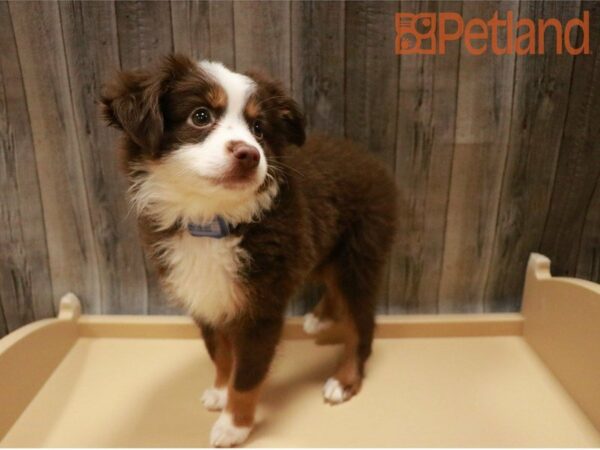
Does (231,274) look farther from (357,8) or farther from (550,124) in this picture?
(550,124)

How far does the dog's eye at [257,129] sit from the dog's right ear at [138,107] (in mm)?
245

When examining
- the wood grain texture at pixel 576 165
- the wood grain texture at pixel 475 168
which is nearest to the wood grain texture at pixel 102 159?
the wood grain texture at pixel 475 168

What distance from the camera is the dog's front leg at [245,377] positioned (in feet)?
4.73

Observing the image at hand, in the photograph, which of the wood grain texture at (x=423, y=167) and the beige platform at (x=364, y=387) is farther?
the wood grain texture at (x=423, y=167)

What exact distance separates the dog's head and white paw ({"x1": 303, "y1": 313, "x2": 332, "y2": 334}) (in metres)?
0.83

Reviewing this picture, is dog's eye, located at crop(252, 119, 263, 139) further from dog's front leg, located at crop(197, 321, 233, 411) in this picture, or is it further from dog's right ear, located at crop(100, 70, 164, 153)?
dog's front leg, located at crop(197, 321, 233, 411)

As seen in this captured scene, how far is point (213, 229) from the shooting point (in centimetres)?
138

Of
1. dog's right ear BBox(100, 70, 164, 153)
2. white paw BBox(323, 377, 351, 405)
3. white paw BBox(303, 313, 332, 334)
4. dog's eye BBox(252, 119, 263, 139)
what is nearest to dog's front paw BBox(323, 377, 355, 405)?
white paw BBox(323, 377, 351, 405)

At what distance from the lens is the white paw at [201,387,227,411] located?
1.67m

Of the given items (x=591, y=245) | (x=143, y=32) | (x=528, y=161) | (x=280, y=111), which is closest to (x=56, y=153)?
(x=143, y=32)

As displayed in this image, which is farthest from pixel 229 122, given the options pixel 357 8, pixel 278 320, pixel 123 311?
pixel 123 311

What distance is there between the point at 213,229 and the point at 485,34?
3.83 feet

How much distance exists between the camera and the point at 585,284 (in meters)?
1.69

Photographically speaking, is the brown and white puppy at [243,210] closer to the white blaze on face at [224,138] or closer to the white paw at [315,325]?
the white blaze on face at [224,138]
